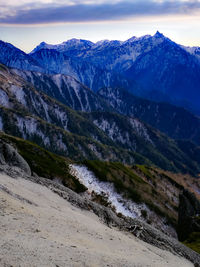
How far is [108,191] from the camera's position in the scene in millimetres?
63125

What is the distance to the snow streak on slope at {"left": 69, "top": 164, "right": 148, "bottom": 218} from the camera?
191 feet

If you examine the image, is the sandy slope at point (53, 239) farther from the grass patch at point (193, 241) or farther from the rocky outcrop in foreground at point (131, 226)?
the grass patch at point (193, 241)

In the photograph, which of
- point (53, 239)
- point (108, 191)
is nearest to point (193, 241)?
point (108, 191)

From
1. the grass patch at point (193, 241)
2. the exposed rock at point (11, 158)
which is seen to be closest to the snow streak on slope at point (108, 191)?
the grass patch at point (193, 241)

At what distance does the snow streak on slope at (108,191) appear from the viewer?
191 feet

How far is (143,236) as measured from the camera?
103 ft

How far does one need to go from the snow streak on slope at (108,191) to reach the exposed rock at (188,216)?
8270 millimetres

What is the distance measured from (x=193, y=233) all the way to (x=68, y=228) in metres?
34.4

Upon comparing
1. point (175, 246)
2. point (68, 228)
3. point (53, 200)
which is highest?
point (68, 228)

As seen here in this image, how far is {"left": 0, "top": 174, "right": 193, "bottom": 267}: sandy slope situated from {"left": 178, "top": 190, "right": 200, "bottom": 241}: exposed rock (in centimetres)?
2411

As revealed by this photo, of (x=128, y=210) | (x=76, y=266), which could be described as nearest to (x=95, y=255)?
(x=76, y=266)

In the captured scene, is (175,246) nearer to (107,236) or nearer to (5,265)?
(107,236)

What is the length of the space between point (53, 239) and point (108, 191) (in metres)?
44.9

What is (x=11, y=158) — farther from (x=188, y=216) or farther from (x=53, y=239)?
(x=188, y=216)
